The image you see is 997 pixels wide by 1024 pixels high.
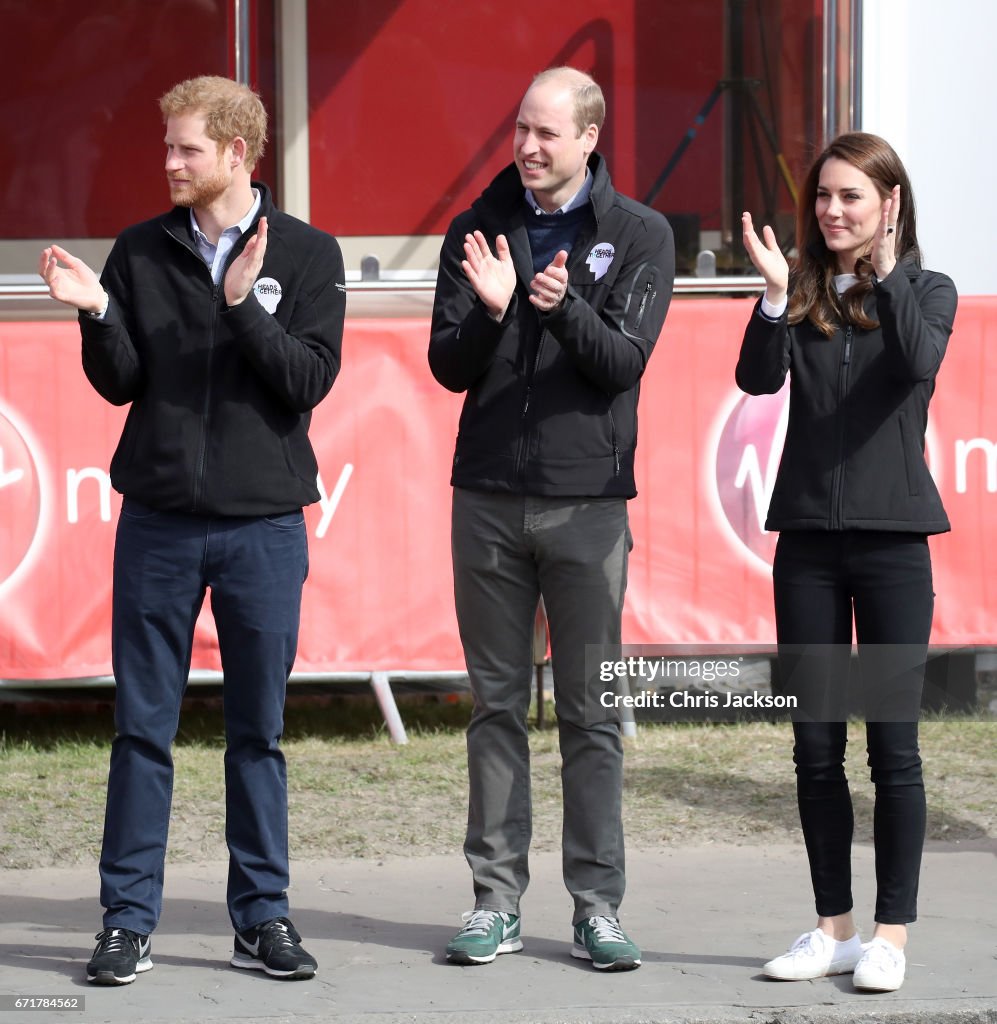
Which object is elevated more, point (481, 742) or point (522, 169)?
point (522, 169)

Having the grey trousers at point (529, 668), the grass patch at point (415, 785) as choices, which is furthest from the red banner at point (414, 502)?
the grey trousers at point (529, 668)

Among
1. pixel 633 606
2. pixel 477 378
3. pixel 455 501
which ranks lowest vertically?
pixel 633 606

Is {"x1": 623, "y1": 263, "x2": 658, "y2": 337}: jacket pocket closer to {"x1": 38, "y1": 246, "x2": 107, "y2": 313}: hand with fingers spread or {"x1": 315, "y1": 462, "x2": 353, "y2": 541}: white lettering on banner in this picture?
{"x1": 38, "y1": 246, "x2": 107, "y2": 313}: hand with fingers spread

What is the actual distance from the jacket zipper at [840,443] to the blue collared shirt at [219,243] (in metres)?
1.50

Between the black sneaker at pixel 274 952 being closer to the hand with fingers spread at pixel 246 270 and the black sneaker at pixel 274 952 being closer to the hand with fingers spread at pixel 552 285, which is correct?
the hand with fingers spread at pixel 246 270

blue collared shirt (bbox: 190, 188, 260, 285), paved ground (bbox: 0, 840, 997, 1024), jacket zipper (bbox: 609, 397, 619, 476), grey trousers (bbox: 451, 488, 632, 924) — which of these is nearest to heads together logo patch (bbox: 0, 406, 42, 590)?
paved ground (bbox: 0, 840, 997, 1024)

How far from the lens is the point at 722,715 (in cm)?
733

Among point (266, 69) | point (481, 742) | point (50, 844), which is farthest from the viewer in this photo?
point (266, 69)

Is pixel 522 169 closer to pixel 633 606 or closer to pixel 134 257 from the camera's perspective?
pixel 134 257

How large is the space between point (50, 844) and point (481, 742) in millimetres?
1794

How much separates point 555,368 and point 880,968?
1.64 m

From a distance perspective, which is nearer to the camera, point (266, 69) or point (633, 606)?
point (633, 606)

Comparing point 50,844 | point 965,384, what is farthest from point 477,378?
point 965,384

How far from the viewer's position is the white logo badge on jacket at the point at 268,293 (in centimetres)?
421
